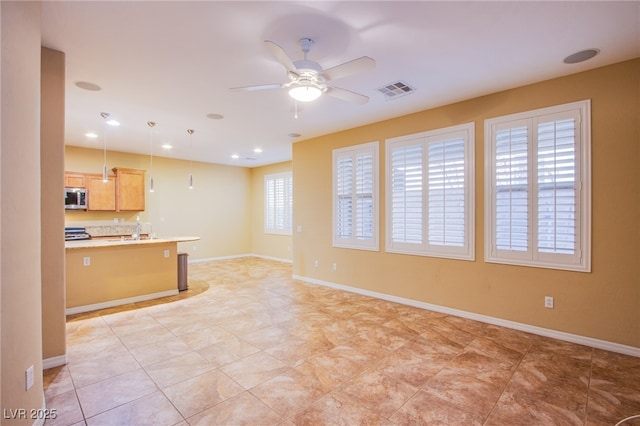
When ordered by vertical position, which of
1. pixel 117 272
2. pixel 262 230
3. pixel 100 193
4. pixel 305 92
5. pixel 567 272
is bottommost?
pixel 117 272

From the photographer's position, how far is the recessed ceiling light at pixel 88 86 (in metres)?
3.42

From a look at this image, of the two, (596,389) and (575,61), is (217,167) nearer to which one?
(575,61)

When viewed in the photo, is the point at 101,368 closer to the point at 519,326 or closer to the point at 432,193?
the point at 432,193

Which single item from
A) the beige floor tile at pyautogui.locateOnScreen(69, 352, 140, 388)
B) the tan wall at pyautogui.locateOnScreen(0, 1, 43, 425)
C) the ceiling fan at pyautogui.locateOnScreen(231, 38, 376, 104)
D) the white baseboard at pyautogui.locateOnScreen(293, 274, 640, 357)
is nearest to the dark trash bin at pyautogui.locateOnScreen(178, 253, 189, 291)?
the beige floor tile at pyautogui.locateOnScreen(69, 352, 140, 388)

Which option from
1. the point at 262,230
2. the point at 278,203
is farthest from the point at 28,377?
the point at 262,230

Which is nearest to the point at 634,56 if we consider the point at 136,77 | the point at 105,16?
the point at 105,16

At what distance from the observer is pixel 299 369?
2.75 m

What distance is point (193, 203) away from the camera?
8492 millimetres

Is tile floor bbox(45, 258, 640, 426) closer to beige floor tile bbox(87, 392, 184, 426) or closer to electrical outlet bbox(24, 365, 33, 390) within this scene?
beige floor tile bbox(87, 392, 184, 426)

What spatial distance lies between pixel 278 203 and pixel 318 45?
638 cm

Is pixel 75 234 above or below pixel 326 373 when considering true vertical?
above

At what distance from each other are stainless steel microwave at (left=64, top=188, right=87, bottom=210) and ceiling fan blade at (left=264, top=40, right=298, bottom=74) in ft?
20.6

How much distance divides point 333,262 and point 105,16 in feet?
15.0

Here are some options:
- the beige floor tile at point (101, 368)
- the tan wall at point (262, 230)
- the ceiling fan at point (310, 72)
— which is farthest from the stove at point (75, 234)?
the ceiling fan at point (310, 72)
